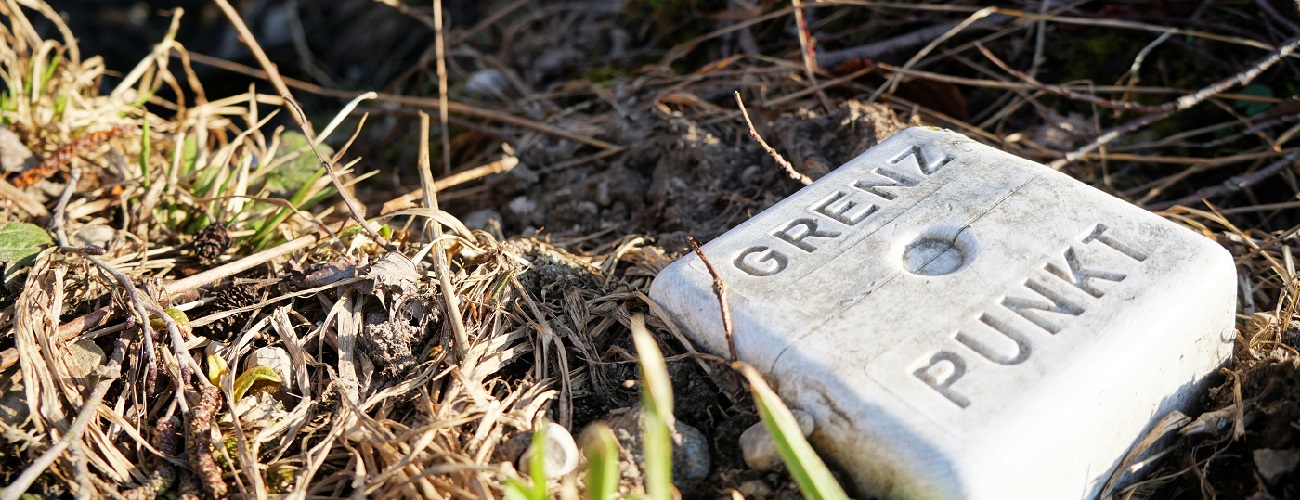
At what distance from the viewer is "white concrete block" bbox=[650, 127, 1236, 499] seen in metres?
1.26

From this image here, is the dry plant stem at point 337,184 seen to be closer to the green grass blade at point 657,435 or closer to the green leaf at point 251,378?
the green leaf at point 251,378

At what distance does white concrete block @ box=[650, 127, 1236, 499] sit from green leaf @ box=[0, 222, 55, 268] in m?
1.26

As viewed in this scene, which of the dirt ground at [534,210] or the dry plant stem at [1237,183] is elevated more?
the dirt ground at [534,210]

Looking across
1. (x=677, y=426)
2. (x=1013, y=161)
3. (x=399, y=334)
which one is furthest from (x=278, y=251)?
(x=1013, y=161)

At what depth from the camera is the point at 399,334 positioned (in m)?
1.63

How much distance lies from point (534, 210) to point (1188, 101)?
5.37ft

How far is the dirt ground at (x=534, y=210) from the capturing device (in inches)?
57.4

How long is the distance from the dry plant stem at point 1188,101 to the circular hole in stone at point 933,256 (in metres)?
0.83

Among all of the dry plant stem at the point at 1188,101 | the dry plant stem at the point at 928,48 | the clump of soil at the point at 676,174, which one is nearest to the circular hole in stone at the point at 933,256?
the clump of soil at the point at 676,174

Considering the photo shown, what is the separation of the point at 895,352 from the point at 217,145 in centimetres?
238

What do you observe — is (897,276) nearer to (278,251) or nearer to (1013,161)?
(1013,161)

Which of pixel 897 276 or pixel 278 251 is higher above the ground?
pixel 278 251

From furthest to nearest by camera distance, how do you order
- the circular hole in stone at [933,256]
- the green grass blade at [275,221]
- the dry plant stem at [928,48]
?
1. the dry plant stem at [928,48]
2. the green grass blade at [275,221]
3. the circular hole in stone at [933,256]

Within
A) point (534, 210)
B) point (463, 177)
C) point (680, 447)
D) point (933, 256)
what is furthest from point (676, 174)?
point (680, 447)
